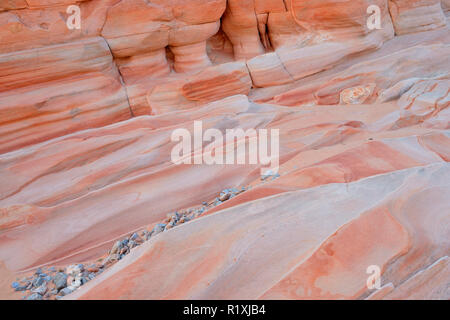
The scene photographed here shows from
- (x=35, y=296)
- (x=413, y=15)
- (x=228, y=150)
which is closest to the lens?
(x=35, y=296)

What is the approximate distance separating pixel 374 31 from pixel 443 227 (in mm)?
4555

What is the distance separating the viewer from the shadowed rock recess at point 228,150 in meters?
1.71

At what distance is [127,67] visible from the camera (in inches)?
185

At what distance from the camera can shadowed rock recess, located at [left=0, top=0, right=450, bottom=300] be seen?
171cm

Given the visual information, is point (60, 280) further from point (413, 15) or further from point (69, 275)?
point (413, 15)

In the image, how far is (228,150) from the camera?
3164mm

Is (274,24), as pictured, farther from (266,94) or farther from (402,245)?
(402,245)

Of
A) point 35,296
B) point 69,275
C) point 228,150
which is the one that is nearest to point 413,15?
point 228,150

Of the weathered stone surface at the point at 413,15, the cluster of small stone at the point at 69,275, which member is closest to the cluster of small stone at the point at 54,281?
the cluster of small stone at the point at 69,275

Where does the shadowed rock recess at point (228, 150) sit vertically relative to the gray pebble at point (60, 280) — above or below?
above

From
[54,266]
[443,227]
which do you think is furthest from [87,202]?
[443,227]

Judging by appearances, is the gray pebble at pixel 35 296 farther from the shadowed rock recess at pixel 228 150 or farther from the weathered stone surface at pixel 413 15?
the weathered stone surface at pixel 413 15
